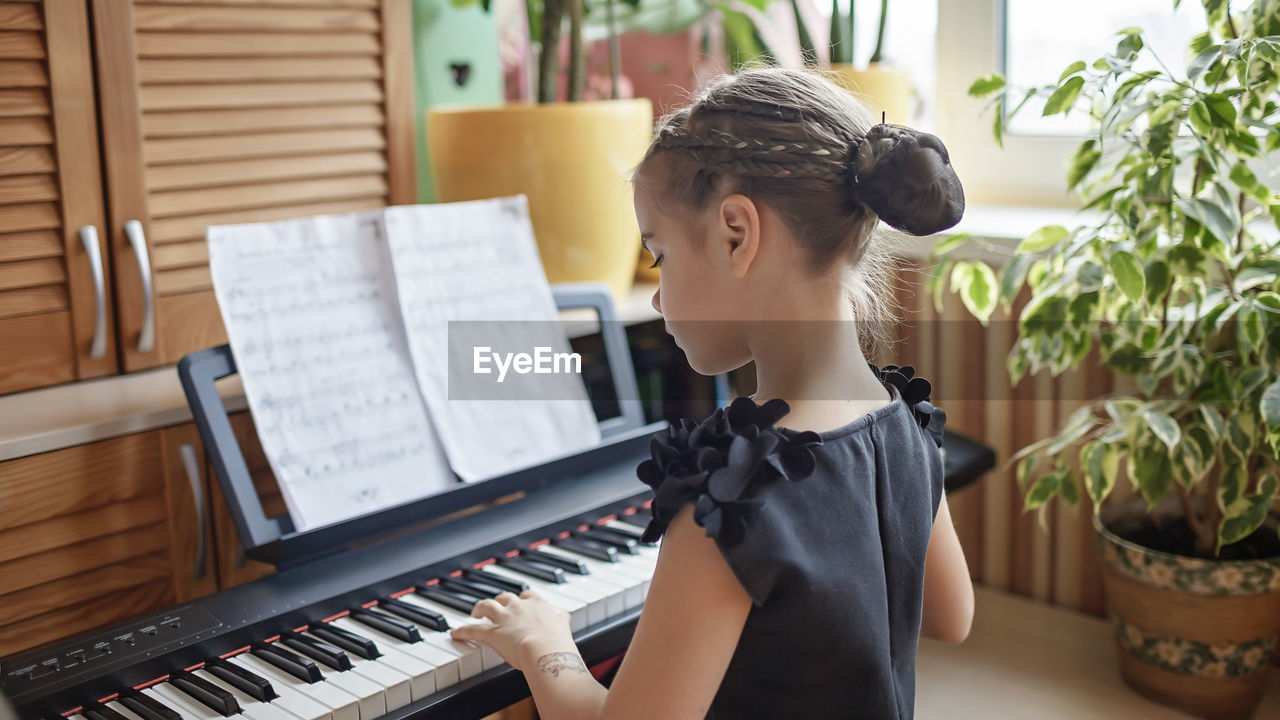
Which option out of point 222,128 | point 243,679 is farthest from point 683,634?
point 222,128

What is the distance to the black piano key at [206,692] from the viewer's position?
1043mm

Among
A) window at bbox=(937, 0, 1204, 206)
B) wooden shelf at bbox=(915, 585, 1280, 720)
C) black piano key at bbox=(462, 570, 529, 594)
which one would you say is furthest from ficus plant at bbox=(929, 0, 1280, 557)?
black piano key at bbox=(462, 570, 529, 594)

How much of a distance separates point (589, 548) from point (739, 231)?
577 mm

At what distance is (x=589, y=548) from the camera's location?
139 cm

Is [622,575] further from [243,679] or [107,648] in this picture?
[107,648]

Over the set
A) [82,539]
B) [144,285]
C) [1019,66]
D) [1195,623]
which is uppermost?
[1019,66]

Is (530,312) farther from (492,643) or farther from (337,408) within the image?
(492,643)

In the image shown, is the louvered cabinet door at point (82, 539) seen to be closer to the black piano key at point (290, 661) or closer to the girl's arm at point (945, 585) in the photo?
the black piano key at point (290, 661)

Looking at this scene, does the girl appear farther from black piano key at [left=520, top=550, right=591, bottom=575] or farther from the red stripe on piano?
the red stripe on piano

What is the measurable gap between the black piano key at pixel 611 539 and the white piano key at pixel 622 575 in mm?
40

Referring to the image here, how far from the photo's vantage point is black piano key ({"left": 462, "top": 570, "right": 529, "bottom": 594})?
1.29m

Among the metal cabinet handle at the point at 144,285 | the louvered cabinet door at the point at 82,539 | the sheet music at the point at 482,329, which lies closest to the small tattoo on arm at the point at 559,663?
the sheet music at the point at 482,329

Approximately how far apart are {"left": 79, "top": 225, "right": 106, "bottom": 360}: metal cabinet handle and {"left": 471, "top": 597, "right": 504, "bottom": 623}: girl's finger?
0.67 meters

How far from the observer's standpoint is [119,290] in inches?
58.4
